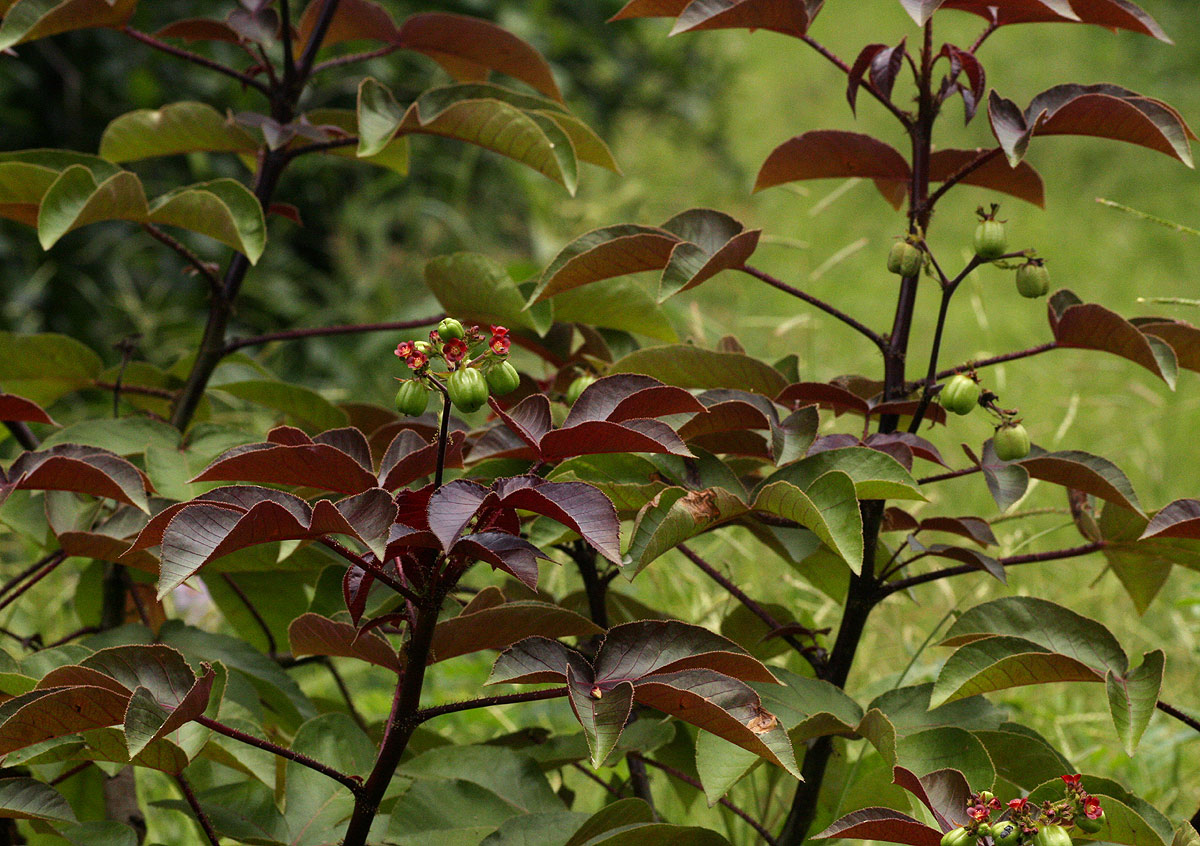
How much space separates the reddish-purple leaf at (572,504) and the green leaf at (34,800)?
1.29ft

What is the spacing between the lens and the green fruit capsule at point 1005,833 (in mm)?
657

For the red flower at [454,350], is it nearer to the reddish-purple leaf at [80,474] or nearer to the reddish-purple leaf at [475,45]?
the reddish-purple leaf at [80,474]

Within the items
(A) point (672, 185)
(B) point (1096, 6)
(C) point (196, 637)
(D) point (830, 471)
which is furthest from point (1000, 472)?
(A) point (672, 185)

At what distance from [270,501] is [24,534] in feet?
1.42

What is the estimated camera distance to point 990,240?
88 cm

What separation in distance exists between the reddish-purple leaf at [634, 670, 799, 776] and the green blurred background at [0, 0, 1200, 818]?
56cm

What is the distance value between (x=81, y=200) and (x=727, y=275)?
3.25 m

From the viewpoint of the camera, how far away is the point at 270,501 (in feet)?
2.08

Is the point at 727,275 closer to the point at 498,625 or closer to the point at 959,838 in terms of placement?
the point at 498,625

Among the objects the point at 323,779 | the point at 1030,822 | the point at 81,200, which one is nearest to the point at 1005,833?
the point at 1030,822

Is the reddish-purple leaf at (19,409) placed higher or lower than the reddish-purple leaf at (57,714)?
higher

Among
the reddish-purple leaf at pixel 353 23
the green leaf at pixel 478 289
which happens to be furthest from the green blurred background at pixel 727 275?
the reddish-purple leaf at pixel 353 23

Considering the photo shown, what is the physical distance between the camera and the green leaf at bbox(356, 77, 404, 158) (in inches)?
40.5

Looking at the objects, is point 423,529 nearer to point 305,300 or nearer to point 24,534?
point 24,534
